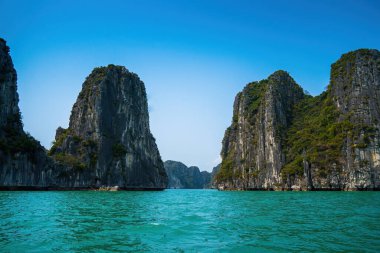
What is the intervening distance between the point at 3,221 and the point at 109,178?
295 feet

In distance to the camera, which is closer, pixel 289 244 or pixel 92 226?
pixel 289 244

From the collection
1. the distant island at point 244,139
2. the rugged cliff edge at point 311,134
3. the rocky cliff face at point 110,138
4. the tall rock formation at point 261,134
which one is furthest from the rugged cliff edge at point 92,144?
the rugged cliff edge at point 311,134

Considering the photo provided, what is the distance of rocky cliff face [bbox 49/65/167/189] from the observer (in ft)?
335

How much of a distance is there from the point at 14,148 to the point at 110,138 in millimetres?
41003

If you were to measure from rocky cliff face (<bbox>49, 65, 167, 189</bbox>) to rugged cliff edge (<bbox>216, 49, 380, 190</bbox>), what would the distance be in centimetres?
3689

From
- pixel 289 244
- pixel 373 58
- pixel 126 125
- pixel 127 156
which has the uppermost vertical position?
pixel 373 58

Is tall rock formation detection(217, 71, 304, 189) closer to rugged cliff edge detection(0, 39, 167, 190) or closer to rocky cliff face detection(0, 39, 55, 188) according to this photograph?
rugged cliff edge detection(0, 39, 167, 190)

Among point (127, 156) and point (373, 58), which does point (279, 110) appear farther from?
point (127, 156)

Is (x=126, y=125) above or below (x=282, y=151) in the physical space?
above

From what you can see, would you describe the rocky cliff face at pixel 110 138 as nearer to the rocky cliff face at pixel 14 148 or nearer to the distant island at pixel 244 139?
the distant island at pixel 244 139

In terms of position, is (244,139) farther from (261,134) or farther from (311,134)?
(311,134)

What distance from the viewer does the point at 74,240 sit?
42.8ft

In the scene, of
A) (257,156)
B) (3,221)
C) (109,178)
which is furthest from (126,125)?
(3,221)

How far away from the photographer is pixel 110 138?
113 m
